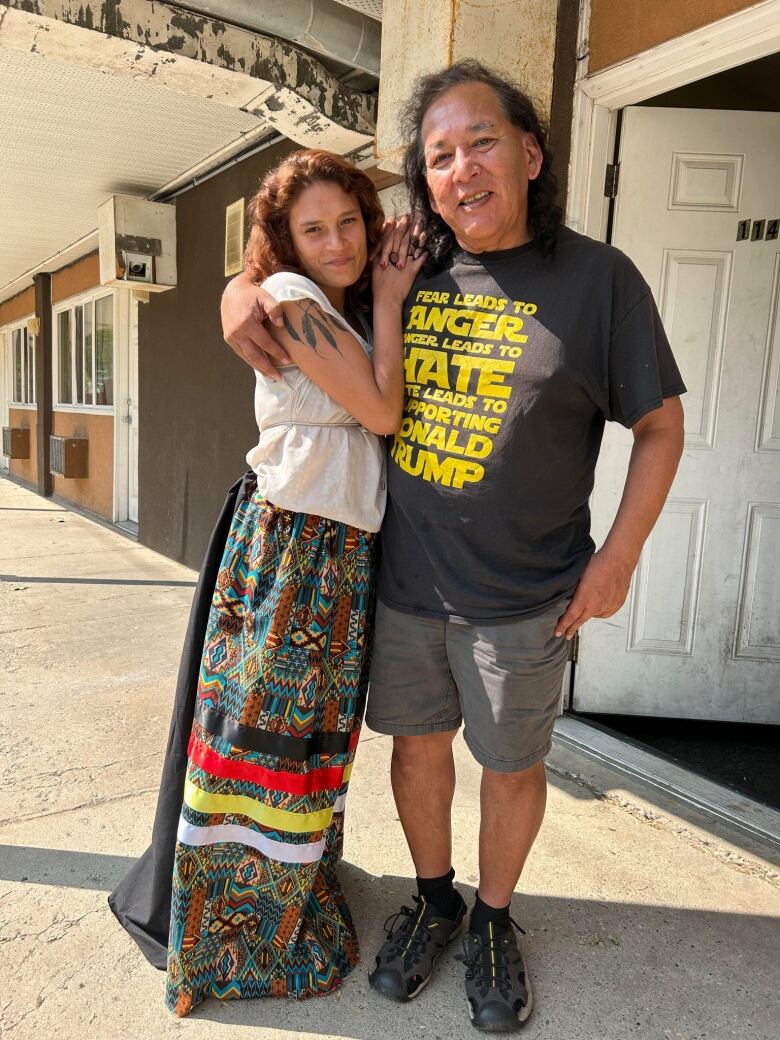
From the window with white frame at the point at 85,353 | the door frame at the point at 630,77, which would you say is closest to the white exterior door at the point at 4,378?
the window with white frame at the point at 85,353

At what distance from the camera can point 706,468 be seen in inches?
130

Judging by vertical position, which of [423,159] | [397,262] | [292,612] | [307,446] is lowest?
[292,612]

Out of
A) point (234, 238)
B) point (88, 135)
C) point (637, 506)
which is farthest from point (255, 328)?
point (88, 135)

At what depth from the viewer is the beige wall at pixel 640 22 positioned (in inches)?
100

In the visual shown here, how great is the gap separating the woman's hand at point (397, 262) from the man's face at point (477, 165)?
14 cm

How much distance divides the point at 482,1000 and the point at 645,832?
39.2 inches

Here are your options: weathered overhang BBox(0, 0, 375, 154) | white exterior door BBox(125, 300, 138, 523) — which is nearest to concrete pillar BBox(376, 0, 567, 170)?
weathered overhang BBox(0, 0, 375, 154)

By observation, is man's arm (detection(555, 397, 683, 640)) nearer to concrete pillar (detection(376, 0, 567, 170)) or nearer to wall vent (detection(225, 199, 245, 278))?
concrete pillar (detection(376, 0, 567, 170))

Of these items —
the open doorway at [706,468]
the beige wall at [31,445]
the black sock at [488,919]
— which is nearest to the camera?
the black sock at [488,919]

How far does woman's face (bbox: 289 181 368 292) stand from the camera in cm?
165

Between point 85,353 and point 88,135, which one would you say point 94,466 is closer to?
point 85,353

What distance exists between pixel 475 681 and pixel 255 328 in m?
0.87

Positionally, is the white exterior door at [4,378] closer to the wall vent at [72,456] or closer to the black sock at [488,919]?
the wall vent at [72,456]

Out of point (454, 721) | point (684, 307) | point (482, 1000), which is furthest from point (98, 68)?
point (482, 1000)
